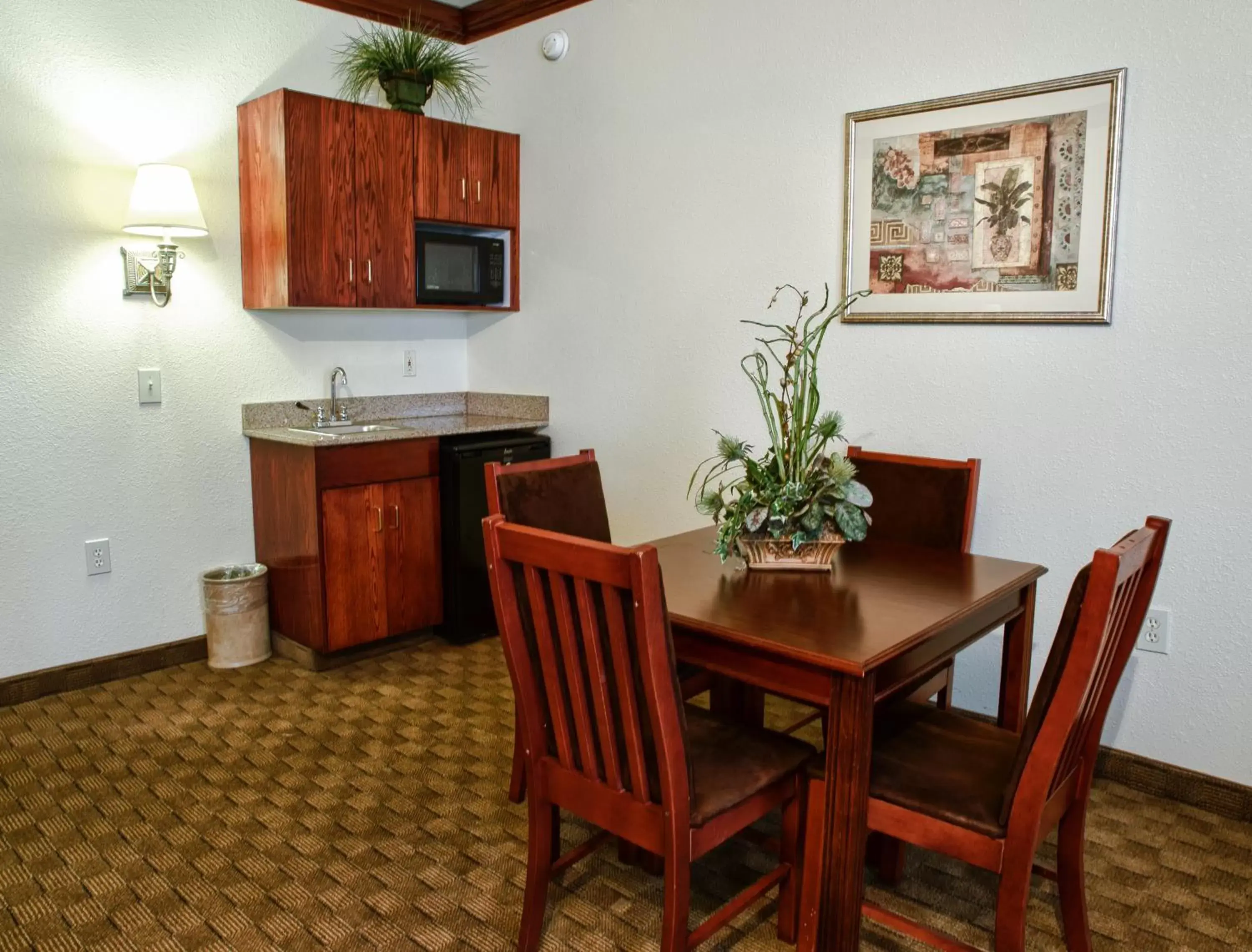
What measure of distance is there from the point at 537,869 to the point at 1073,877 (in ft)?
3.42

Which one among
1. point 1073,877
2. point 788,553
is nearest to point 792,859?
point 1073,877

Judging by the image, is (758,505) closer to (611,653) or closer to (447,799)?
(611,653)

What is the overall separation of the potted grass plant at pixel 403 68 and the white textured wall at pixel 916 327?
248 mm

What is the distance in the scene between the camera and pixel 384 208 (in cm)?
373

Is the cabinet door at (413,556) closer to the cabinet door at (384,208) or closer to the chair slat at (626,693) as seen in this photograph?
the cabinet door at (384,208)

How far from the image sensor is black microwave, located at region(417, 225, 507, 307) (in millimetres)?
3926

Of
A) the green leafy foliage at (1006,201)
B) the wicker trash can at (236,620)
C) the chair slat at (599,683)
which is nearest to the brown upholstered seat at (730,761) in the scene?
the chair slat at (599,683)

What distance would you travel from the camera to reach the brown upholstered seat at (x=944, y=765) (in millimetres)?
1703

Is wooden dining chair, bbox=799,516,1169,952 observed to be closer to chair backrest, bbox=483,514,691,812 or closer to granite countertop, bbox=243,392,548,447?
chair backrest, bbox=483,514,691,812

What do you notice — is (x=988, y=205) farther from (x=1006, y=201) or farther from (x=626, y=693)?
(x=626, y=693)

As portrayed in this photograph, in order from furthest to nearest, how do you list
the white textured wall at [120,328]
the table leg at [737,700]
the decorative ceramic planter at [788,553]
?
1. the white textured wall at [120,328]
2. the table leg at [737,700]
3. the decorative ceramic planter at [788,553]

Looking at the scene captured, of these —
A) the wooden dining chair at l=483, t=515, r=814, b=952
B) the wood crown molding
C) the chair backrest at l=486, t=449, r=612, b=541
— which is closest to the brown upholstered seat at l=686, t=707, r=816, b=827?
the wooden dining chair at l=483, t=515, r=814, b=952

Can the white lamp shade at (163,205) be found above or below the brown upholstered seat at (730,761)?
above

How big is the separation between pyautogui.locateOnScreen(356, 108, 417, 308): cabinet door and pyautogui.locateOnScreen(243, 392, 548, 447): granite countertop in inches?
20.2
